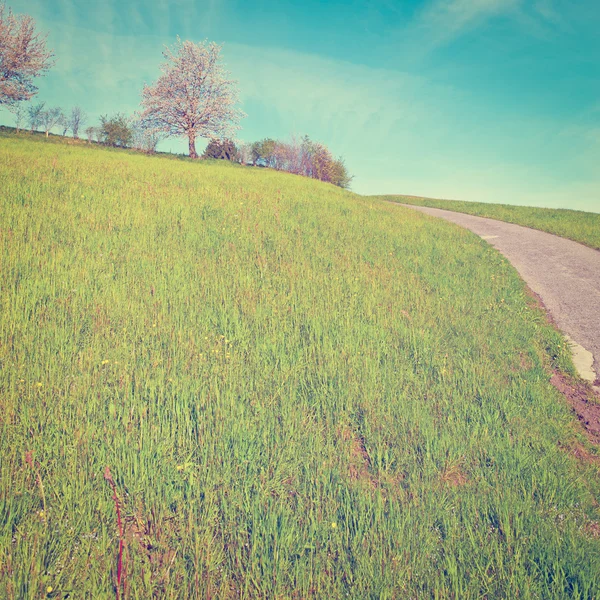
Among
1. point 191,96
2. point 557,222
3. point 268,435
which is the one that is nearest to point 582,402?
point 268,435

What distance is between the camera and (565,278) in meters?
9.86

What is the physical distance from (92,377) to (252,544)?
2.24m

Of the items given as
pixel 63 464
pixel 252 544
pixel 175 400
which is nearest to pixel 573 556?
pixel 252 544

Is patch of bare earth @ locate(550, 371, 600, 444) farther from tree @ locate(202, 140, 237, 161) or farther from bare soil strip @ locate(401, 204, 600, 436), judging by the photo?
tree @ locate(202, 140, 237, 161)

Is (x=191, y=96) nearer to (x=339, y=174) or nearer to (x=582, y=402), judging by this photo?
(x=339, y=174)

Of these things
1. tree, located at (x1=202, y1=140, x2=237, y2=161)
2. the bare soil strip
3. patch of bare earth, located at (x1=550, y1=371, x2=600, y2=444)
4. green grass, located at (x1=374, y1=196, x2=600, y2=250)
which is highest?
tree, located at (x1=202, y1=140, x2=237, y2=161)

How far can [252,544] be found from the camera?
7.64ft

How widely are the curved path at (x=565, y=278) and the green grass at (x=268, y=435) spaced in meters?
0.59

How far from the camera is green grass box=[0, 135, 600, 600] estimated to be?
223cm

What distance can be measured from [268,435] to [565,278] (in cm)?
992

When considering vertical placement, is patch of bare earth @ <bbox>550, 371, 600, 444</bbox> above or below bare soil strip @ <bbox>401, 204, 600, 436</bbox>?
below

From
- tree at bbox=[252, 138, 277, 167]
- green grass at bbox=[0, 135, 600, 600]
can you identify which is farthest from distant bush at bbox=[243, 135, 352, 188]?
green grass at bbox=[0, 135, 600, 600]

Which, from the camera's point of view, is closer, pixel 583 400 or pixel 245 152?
pixel 583 400

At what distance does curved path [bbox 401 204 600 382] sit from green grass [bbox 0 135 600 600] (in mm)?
594
